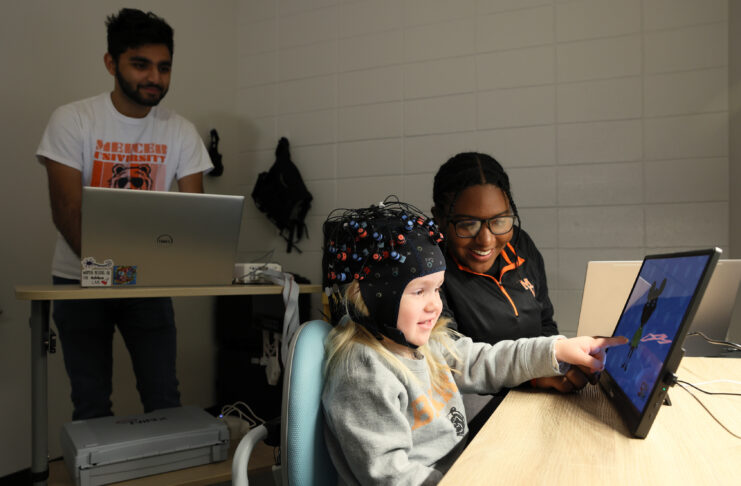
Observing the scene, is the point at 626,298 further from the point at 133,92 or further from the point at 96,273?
the point at 133,92

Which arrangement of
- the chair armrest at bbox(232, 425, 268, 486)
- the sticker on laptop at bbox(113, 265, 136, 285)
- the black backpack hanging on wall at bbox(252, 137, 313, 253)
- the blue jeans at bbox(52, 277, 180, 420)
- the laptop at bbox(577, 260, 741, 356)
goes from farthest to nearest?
the black backpack hanging on wall at bbox(252, 137, 313, 253)
the blue jeans at bbox(52, 277, 180, 420)
the sticker on laptop at bbox(113, 265, 136, 285)
the laptop at bbox(577, 260, 741, 356)
the chair armrest at bbox(232, 425, 268, 486)

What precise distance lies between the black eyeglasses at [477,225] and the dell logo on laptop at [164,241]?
93cm

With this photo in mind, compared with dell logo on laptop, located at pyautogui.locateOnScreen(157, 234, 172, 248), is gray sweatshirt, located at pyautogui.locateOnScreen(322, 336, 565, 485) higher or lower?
lower

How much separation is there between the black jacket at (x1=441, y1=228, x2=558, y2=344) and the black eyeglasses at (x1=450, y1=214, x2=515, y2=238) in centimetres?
11

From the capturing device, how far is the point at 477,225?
1.49m

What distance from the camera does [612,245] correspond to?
2.76 m

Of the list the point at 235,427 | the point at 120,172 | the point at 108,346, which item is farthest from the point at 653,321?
the point at 120,172

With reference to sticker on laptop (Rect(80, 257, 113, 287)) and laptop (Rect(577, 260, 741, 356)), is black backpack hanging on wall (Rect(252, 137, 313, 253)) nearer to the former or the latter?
sticker on laptop (Rect(80, 257, 113, 287))

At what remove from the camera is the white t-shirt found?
2.08m

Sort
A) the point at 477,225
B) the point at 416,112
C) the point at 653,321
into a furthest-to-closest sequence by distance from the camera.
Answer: the point at 416,112
the point at 477,225
the point at 653,321

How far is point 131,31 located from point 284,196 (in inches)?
54.8

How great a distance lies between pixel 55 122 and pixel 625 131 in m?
2.47

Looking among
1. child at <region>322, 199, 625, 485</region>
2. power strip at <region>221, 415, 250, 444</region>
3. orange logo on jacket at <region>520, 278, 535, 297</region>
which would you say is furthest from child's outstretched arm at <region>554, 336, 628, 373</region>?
power strip at <region>221, 415, 250, 444</region>

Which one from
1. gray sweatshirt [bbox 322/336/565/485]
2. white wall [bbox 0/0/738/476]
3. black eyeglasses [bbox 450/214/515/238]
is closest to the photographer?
gray sweatshirt [bbox 322/336/565/485]
